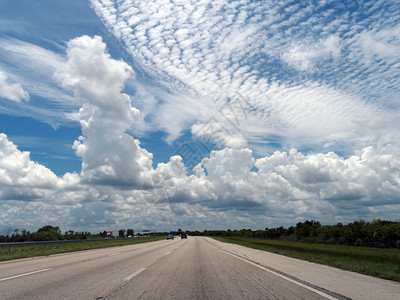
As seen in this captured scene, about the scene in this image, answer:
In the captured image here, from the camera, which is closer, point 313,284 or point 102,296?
point 102,296

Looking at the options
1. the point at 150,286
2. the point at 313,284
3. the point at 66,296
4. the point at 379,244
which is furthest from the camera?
the point at 379,244

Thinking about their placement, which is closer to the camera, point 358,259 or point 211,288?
point 211,288

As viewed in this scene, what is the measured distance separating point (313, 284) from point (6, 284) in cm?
863

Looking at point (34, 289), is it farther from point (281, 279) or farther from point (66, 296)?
point (281, 279)

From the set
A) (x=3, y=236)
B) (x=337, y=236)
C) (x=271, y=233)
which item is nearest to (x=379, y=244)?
(x=337, y=236)

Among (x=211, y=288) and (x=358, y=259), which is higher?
(x=211, y=288)

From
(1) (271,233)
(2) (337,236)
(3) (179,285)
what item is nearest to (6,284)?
(3) (179,285)

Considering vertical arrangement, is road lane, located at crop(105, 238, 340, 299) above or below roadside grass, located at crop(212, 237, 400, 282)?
above

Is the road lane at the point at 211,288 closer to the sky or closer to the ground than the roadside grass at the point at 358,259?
closer to the sky

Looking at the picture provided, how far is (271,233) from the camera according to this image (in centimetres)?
12875

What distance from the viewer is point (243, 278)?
10.4 meters

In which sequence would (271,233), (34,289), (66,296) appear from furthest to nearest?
(271,233), (34,289), (66,296)

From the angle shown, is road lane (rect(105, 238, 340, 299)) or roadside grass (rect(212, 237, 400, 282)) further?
roadside grass (rect(212, 237, 400, 282))

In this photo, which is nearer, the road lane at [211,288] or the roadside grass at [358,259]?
the road lane at [211,288]
